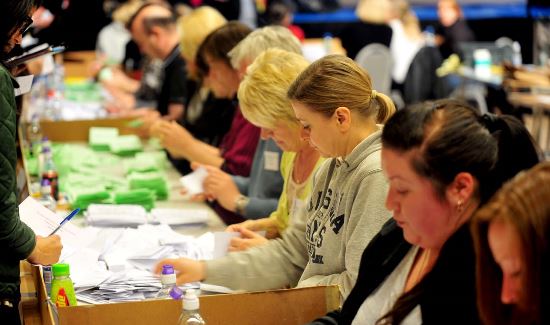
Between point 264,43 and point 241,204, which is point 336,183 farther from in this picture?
point 264,43

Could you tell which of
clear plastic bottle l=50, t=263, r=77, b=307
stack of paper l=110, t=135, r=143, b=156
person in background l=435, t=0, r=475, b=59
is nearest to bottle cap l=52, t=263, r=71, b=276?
clear plastic bottle l=50, t=263, r=77, b=307

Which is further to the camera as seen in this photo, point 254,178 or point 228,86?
point 228,86

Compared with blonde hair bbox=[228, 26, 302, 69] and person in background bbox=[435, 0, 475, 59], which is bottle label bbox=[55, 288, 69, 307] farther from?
person in background bbox=[435, 0, 475, 59]

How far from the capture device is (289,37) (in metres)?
3.90

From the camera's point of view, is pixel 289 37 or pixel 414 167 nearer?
pixel 414 167

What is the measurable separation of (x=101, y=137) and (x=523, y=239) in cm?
442

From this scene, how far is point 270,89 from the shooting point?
3.11 meters

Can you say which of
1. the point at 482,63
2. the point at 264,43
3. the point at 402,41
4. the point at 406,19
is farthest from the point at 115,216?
the point at 406,19

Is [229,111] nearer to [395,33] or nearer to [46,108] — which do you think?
[46,108]

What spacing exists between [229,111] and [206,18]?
0.69 m

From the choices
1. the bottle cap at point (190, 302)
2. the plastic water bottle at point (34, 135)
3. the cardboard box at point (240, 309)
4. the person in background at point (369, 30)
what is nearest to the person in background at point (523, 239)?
the bottle cap at point (190, 302)

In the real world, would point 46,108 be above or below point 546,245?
below

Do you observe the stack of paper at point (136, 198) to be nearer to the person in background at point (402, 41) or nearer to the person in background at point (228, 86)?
the person in background at point (228, 86)

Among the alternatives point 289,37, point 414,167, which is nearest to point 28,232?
point 414,167
